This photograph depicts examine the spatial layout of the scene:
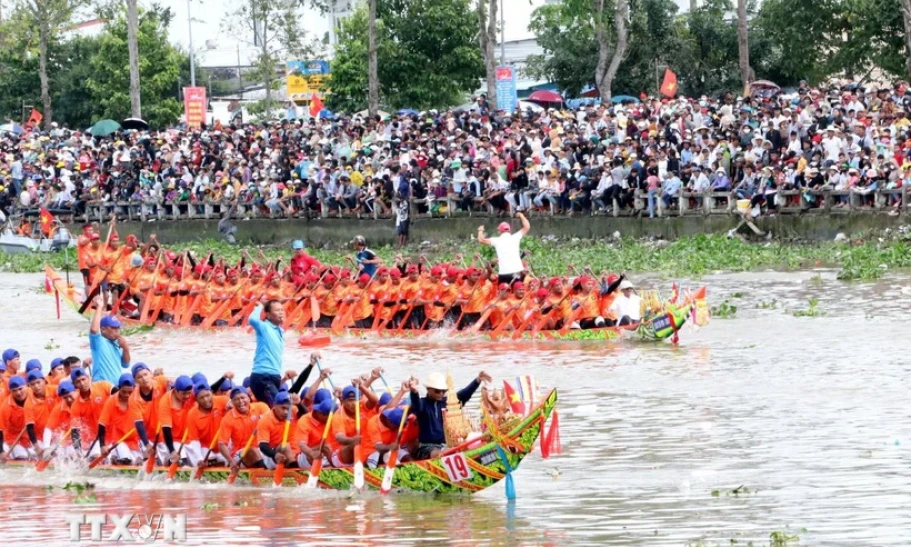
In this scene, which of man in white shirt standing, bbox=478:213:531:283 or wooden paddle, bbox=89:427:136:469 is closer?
wooden paddle, bbox=89:427:136:469

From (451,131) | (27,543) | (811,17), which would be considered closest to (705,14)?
(811,17)

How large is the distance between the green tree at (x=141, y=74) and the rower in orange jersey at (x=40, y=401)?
140 feet

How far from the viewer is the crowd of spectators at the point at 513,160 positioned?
27.5 m

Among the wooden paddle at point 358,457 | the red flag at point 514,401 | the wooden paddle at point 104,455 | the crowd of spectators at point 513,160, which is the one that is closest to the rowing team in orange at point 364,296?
the crowd of spectators at point 513,160

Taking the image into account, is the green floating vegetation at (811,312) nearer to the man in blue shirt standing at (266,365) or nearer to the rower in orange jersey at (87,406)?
the man in blue shirt standing at (266,365)

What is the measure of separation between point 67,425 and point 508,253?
29.6ft

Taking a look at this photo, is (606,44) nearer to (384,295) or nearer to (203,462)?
(384,295)

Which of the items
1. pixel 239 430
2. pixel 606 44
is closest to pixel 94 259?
pixel 239 430

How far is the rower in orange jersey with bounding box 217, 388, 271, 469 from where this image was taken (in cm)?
1284

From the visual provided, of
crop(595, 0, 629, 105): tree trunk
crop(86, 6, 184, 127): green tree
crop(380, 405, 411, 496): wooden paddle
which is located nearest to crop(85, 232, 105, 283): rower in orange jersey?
crop(595, 0, 629, 105): tree trunk

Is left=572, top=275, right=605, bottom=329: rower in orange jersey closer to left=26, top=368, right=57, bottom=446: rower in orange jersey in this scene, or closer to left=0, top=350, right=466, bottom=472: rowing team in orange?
left=0, top=350, right=466, bottom=472: rowing team in orange

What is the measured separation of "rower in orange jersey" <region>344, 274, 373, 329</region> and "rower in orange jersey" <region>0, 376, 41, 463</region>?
891cm

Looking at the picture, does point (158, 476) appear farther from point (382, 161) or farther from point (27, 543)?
point (382, 161)

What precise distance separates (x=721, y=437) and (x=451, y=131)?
20.8 meters
